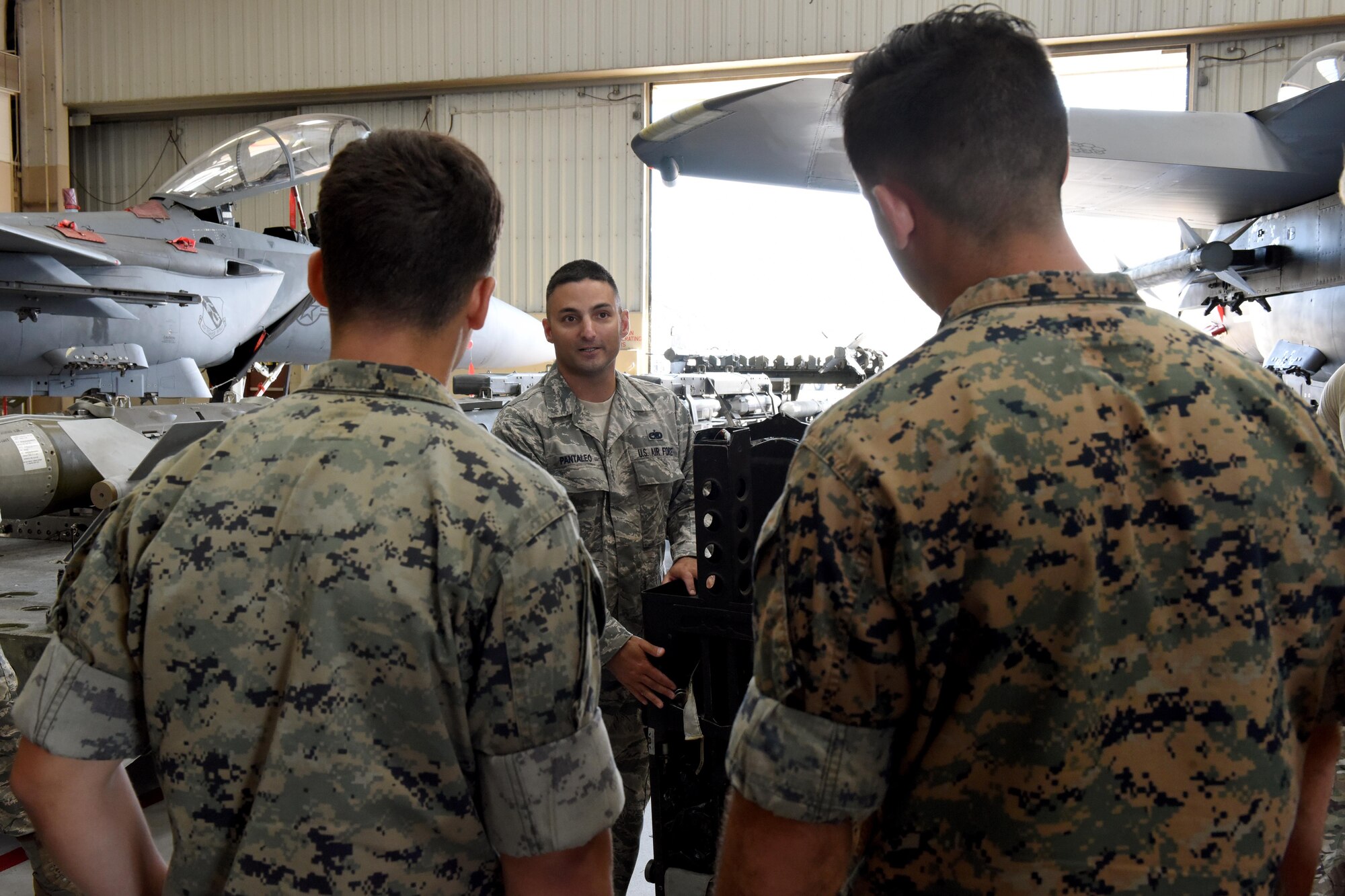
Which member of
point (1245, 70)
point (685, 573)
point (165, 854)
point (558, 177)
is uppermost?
point (1245, 70)

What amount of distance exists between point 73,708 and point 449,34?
14.7 metres

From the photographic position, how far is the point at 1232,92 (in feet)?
39.0

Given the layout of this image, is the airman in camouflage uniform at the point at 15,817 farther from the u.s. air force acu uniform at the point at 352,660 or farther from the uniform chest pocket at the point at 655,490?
the uniform chest pocket at the point at 655,490

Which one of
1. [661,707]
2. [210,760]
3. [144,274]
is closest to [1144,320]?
[210,760]

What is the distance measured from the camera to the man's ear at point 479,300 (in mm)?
1329

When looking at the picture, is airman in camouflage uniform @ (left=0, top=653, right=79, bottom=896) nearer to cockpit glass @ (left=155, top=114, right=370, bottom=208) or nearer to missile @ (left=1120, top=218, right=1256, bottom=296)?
cockpit glass @ (left=155, top=114, right=370, bottom=208)

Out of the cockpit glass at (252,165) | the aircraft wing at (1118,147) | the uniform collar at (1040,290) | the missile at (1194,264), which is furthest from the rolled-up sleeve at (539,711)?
the cockpit glass at (252,165)

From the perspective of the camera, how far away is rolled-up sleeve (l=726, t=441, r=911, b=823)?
102 centimetres

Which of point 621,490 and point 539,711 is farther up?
point 539,711

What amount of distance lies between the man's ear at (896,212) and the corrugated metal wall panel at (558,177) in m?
12.9

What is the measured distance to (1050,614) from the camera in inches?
39.7

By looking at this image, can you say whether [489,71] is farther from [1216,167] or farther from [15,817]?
[15,817]

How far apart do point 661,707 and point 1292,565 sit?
Answer: 1.46m

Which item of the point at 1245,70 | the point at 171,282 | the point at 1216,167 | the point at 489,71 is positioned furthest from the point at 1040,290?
the point at 489,71
